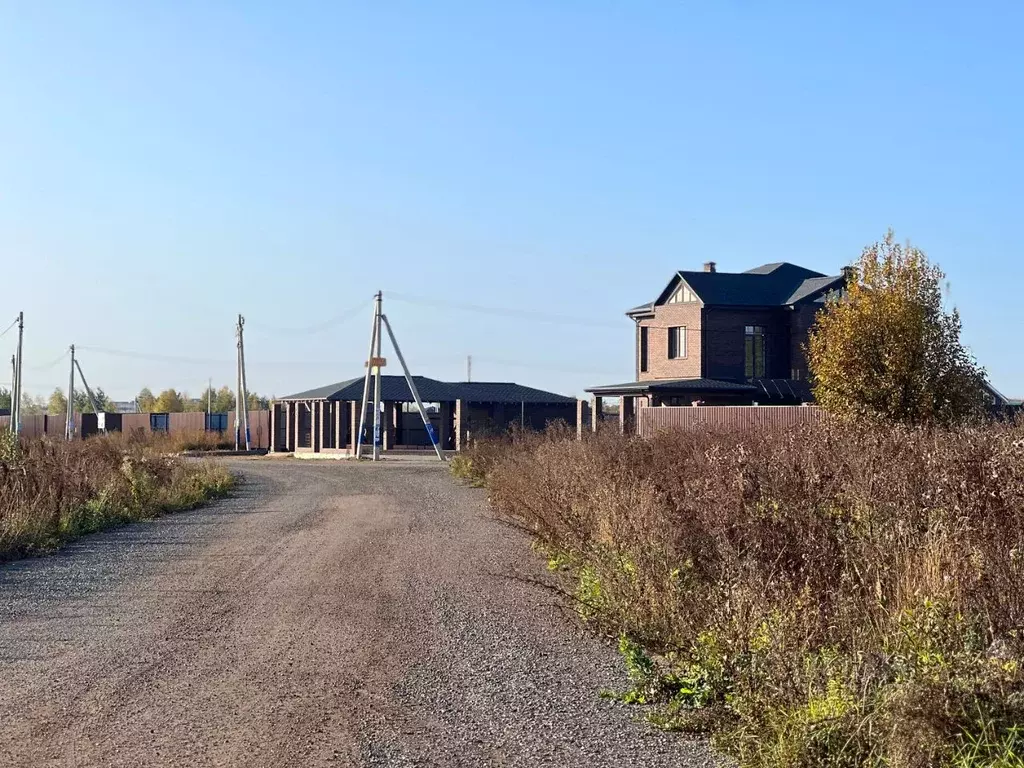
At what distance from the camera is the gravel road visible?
6.01 meters

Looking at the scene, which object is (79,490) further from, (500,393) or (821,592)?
(500,393)

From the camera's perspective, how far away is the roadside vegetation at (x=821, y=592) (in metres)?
4.96

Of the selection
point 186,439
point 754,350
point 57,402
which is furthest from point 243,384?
point 57,402

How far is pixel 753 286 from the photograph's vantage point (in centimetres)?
4534

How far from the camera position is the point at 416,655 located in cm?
824

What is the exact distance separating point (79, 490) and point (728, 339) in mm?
28434

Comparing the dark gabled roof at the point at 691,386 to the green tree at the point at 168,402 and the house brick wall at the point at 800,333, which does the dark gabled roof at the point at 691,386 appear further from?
the green tree at the point at 168,402

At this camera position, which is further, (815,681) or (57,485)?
(57,485)

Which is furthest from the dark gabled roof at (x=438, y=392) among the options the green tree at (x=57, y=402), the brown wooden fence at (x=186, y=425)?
the green tree at (x=57, y=402)

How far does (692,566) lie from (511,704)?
2060 millimetres

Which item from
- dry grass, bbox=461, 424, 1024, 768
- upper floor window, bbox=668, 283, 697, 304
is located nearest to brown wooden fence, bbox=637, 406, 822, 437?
upper floor window, bbox=668, 283, 697, 304

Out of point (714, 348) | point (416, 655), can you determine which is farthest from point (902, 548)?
point (714, 348)

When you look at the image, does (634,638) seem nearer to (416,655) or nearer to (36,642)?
(416,655)

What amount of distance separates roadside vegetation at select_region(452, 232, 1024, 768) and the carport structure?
4138 centimetres
